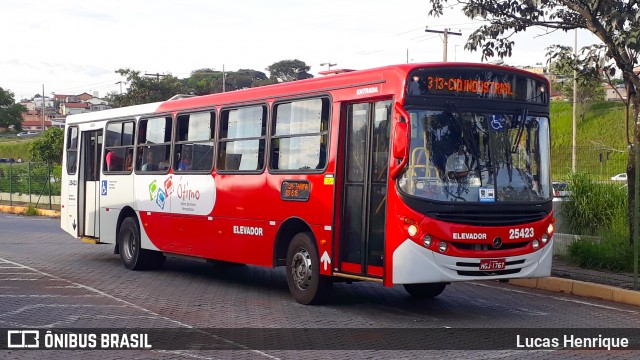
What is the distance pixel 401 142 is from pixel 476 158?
108 cm

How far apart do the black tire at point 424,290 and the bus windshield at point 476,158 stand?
2.25m

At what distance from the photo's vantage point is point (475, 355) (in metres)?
8.92

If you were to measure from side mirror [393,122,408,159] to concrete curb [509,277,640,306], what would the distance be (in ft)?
14.9

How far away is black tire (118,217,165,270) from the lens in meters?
16.8

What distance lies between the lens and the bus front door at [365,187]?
1114 cm

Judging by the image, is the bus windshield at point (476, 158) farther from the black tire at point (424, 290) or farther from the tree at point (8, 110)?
the tree at point (8, 110)

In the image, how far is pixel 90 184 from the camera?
18766mm

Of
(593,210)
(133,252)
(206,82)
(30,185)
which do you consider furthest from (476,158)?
(206,82)

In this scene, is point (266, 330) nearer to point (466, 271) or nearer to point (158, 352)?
point (158, 352)

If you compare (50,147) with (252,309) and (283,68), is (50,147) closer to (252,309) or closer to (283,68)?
(252,309)

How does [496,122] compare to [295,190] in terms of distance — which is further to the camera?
[295,190]

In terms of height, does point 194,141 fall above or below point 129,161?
above

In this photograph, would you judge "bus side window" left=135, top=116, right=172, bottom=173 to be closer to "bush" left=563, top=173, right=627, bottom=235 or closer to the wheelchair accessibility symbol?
the wheelchair accessibility symbol

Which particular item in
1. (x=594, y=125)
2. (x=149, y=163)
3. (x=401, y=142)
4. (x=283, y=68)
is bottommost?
(x=149, y=163)
